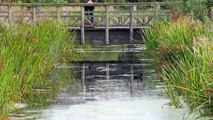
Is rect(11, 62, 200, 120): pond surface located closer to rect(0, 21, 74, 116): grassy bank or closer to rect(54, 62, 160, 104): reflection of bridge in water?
rect(54, 62, 160, 104): reflection of bridge in water

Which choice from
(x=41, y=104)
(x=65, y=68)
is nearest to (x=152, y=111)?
(x=41, y=104)

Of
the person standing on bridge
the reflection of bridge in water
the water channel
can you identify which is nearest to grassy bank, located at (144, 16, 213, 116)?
the water channel

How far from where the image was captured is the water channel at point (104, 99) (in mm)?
8727

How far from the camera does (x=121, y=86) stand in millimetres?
11977

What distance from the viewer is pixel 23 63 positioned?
960 centimetres

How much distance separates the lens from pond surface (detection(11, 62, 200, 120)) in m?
8.71

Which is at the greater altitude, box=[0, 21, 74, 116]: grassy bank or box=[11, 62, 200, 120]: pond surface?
box=[0, 21, 74, 116]: grassy bank

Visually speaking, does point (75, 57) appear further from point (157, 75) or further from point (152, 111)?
point (152, 111)

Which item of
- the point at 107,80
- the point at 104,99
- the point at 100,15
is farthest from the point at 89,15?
the point at 104,99

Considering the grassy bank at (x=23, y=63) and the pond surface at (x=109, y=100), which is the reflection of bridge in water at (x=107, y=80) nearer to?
the pond surface at (x=109, y=100)

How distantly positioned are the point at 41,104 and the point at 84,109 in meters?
0.83

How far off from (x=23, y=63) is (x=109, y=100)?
4.75ft

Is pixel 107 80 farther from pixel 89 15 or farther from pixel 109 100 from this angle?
pixel 89 15

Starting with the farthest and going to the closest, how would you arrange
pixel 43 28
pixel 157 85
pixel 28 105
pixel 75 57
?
pixel 75 57 < pixel 43 28 < pixel 157 85 < pixel 28 105
